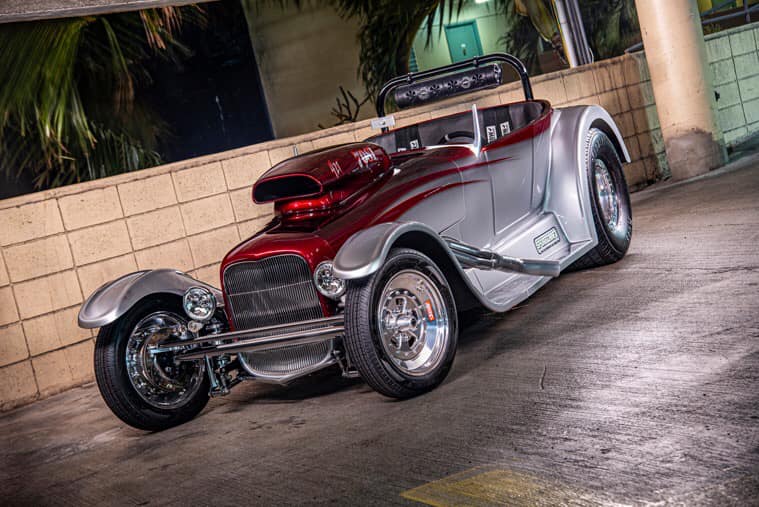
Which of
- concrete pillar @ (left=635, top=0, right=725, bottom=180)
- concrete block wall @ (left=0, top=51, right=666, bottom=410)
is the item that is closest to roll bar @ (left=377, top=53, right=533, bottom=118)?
concrete block wall @ (left=0, top=51, right=666, bottom=410)

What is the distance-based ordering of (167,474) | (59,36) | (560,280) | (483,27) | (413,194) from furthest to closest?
(483,27) → (59,36) → (560,280) → (413,194) → (167,474)

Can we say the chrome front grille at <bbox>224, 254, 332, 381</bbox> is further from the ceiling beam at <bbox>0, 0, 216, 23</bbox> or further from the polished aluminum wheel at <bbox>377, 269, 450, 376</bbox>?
the ceiling beam at <bbox>0, 0, 216, 23</bbox>

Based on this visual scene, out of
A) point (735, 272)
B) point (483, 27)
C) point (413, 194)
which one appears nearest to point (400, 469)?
point (413, 194)

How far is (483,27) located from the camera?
17578 mm

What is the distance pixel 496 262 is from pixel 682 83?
520 centimetres

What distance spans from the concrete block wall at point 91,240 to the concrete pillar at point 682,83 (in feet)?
12.7

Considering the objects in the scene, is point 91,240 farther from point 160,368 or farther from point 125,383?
point 125,383

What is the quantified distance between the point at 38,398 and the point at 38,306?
691 mm

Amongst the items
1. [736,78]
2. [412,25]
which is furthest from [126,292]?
[736,78]

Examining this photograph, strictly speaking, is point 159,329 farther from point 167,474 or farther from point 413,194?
point 413,194

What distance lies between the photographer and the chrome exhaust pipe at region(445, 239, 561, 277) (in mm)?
4790

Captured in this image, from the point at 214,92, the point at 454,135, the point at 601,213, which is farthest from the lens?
the point at 214,92

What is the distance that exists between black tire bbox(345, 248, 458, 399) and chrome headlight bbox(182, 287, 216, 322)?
115cm

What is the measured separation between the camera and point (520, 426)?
3568mm
